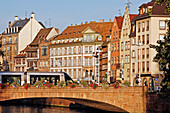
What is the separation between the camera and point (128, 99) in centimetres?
8206

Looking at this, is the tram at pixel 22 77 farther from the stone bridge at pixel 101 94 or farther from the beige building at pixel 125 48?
the beige building at pixel 125 48

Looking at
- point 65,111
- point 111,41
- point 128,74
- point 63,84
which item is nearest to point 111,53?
point 111,41

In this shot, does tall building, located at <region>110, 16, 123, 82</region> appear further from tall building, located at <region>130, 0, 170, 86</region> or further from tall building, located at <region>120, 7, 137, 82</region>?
tall building, located at <region>130, 0, 170, 86</region>

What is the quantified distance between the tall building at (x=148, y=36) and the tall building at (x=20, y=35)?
6779cm

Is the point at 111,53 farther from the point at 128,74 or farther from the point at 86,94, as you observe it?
the point at 86,94

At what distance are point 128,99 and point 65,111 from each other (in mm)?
19219

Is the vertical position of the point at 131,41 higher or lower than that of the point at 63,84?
higher

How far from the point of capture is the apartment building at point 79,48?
152 m

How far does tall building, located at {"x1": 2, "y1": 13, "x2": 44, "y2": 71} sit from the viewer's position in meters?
181

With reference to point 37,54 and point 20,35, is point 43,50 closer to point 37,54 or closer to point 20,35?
point 37,54

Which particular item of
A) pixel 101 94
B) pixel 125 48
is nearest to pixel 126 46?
pixel 125 48

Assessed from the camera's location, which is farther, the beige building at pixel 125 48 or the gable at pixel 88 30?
the gable at pixel 88 30

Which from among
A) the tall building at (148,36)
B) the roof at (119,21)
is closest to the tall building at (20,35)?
the roof at (119,21)

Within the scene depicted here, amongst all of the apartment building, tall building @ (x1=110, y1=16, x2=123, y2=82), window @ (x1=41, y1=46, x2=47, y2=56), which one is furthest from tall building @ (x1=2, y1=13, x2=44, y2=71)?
tall building @ (x1=110, y1=16, x2=123, y2=82)
